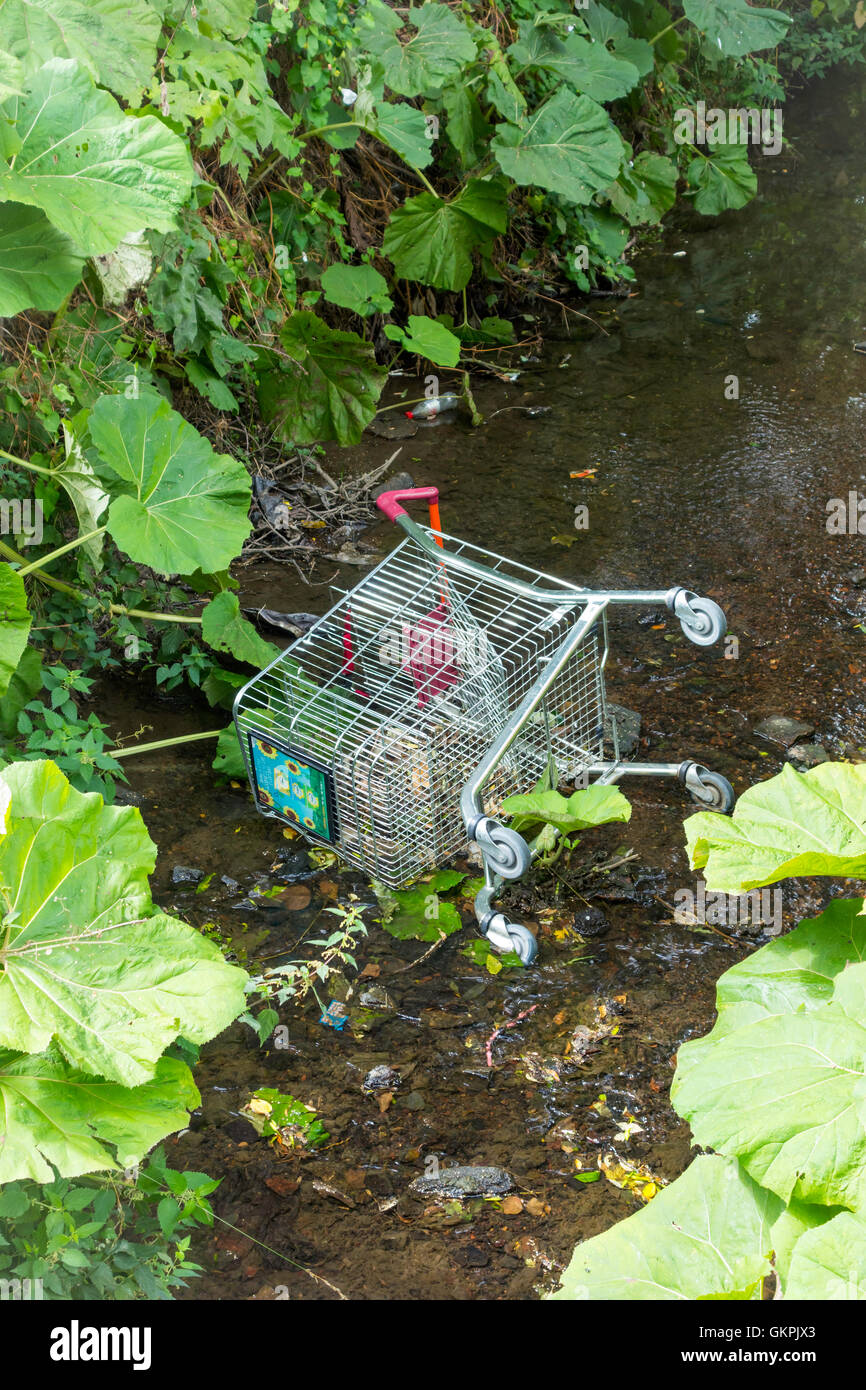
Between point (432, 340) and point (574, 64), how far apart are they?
1.75 meters

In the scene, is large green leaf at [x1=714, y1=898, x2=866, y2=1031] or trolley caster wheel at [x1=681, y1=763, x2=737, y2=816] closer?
large green leaf at [x1=714, y1=898, x2=866, y2=1031]

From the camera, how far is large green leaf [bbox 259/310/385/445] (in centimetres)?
482

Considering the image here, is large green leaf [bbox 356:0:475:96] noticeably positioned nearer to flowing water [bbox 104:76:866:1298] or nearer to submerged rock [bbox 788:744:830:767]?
flowing water [bbox 104:76:866:1298]

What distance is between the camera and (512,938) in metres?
2.84

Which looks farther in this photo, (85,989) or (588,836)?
(588,836)

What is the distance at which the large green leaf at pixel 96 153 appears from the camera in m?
2.69

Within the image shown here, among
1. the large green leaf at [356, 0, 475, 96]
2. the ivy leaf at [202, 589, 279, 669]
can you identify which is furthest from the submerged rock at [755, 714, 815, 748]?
the large green leaf at [356, 0, 475, 96]

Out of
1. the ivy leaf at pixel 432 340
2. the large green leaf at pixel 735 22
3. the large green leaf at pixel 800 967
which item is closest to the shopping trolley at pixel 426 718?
the large green leaf at pixel 800 967

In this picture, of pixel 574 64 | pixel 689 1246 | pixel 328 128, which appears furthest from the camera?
pixel 574 64

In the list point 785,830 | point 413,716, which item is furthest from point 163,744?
point 785,830

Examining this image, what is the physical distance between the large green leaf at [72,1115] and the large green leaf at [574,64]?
564 centimetres

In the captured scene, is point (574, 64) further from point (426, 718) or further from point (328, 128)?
point (426, 718)

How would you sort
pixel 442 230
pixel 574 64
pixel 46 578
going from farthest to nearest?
pixel 574 64, pixel 442 230, pixel 46 578

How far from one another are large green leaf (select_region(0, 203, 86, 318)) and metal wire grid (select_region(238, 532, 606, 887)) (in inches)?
43.3
